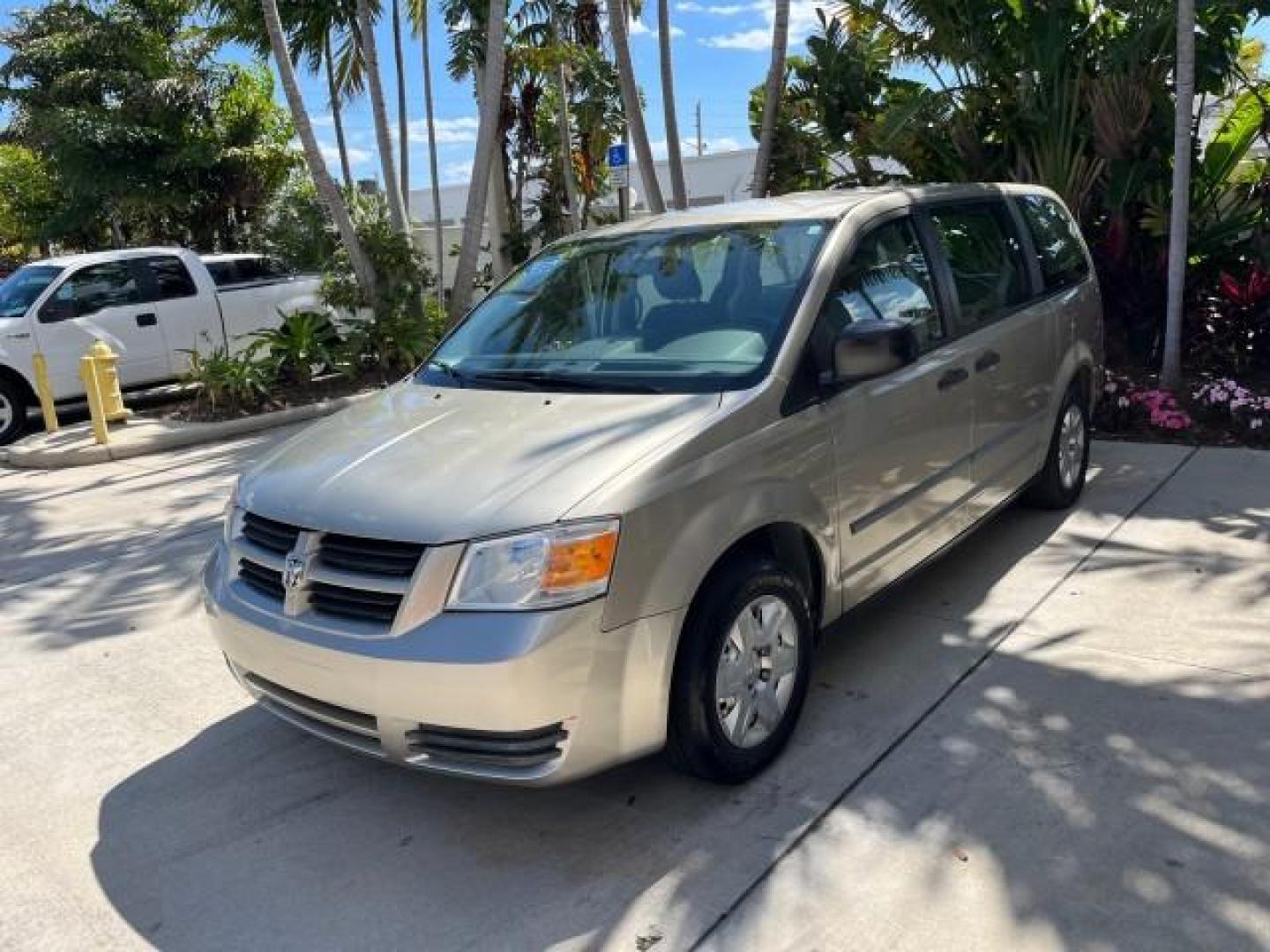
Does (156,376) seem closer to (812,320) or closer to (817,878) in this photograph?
(812,320)

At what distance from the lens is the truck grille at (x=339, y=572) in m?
2.88

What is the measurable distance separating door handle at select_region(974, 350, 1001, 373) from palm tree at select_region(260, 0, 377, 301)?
8.51 m

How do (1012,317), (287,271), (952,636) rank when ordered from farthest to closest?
(287,271) → (1012,317) → (952,636)

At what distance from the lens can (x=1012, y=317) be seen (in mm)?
4906

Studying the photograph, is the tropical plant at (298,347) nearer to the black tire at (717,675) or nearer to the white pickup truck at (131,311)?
the white pickup truck at (131,311)

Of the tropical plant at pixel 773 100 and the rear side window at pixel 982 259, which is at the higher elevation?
the tropical plant at pixel 773 100

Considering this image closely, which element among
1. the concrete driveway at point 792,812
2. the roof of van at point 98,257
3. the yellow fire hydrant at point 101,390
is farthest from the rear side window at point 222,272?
the concrete driveway at point 792,812

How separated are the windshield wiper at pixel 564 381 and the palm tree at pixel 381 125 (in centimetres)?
892

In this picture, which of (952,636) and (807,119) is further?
(807,119)

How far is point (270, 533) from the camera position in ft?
10.7

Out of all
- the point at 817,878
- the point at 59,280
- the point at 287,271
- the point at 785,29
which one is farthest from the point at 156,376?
the point at 817,878

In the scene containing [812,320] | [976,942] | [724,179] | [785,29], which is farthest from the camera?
[724,179]

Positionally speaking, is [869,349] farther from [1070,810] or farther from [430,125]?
[430,125]

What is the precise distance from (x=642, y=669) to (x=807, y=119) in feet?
30.5
